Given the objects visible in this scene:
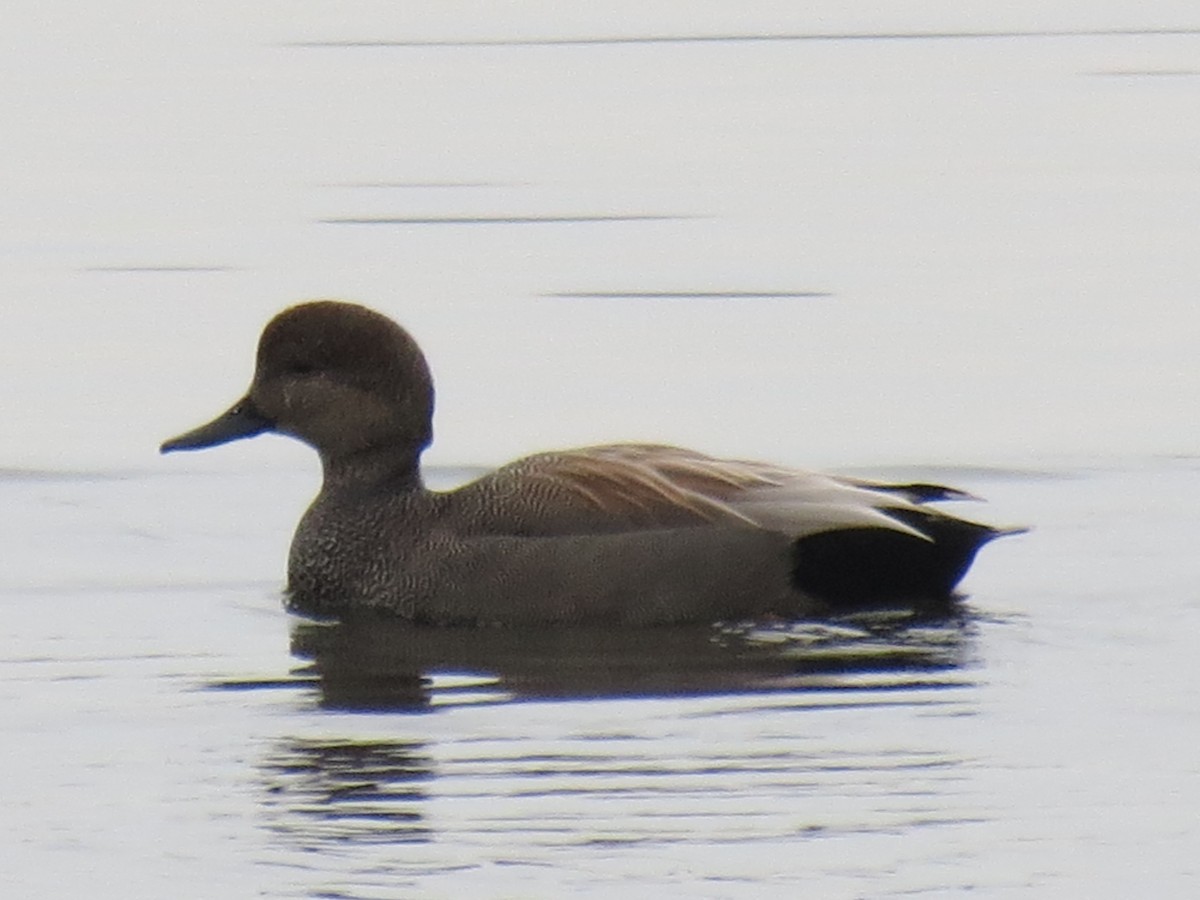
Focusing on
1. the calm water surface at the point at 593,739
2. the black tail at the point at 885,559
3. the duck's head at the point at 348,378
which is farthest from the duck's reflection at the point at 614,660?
the duck's head at the point at 348,378

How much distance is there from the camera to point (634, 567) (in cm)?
1003

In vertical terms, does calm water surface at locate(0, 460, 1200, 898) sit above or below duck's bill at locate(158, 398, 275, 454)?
below

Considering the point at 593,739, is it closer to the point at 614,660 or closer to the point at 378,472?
the point at 614,660

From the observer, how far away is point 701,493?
10.3 metres

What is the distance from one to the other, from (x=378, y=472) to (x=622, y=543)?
104 centimetres

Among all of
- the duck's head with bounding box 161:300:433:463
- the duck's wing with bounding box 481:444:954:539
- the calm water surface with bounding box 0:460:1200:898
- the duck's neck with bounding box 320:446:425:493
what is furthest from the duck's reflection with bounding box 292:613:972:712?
the duck's head with bounding box 161:300:433:463

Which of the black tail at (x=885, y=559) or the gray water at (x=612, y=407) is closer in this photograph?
the gray water at (x=612, y=407)

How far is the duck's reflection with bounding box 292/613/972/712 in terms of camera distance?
9203 millimetres

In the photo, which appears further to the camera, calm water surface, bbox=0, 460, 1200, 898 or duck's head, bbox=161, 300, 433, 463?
duck's head, bbox=161, 300, 433, 463

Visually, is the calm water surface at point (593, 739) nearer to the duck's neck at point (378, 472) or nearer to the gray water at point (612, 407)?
the gray water at point (612, 407)

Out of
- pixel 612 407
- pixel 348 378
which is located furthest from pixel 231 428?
pixel 612 407

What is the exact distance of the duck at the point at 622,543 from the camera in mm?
10039

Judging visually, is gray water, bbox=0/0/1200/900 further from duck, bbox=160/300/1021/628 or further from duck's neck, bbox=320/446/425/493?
duck's neck, bbox=320/446/425/493

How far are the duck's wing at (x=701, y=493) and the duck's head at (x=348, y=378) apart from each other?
1.60 feet
